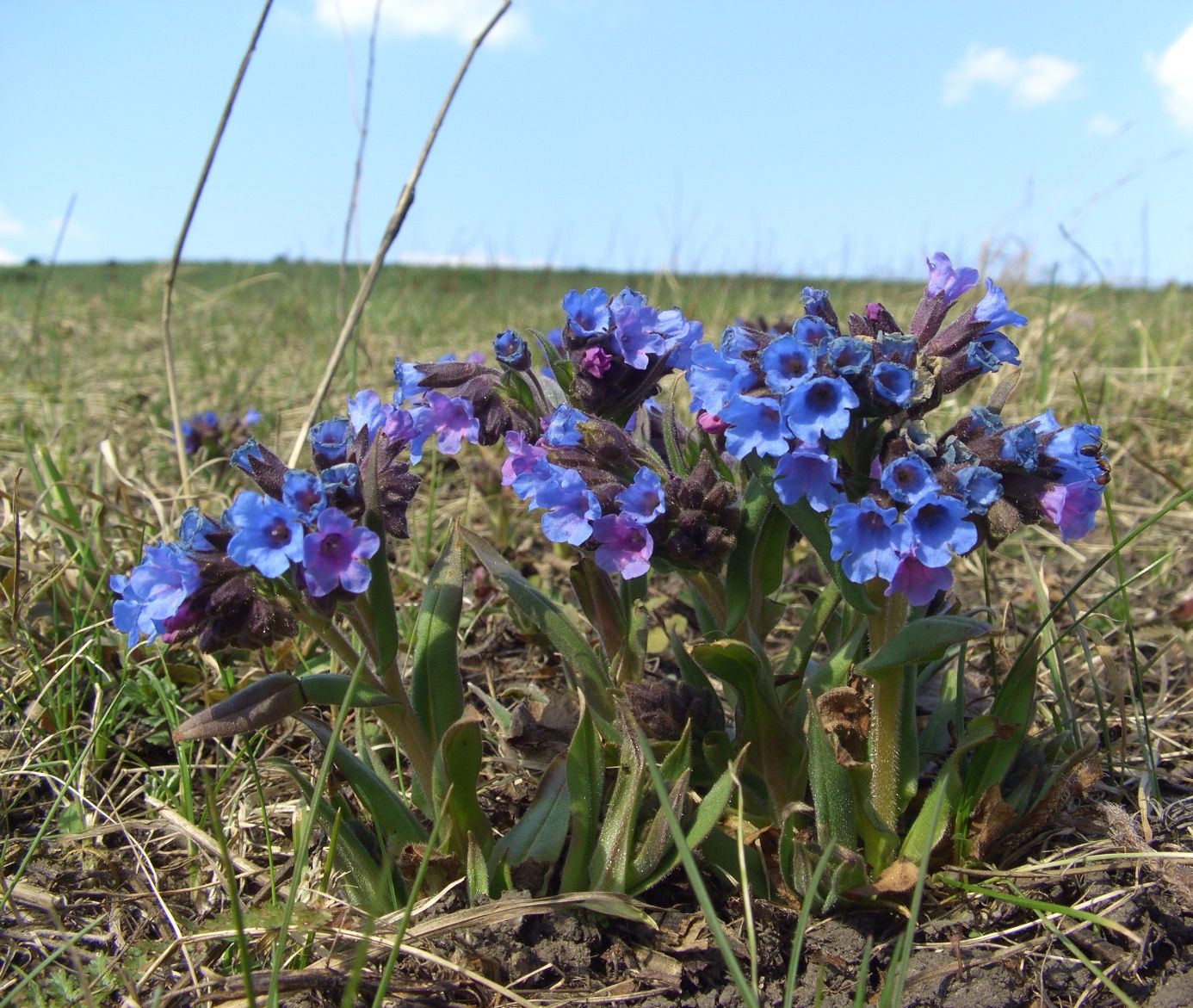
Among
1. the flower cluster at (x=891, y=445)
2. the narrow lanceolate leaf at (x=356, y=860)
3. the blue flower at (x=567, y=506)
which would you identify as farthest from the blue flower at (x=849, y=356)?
the narrow lanceolate leaf at (x=356, y=860)

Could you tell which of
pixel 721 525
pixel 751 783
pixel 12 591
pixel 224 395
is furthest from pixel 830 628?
pixel 224 395

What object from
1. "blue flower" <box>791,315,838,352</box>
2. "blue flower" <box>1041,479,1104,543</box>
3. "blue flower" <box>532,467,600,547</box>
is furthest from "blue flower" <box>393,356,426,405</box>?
"blue flower" <box>1041,479,1104,543</box>

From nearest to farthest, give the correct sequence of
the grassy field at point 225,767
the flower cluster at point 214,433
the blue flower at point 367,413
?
the grassy field at point 225,767, the blue flower at point 367,413, the flower cluster at point 214,433

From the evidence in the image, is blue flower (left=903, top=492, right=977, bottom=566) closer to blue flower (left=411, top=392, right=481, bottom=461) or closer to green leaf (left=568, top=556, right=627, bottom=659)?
green leaf (left=568, top=556, right=627, bottom=659)

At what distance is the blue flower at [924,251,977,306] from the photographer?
6.27ft

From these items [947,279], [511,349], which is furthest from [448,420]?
[947,279]

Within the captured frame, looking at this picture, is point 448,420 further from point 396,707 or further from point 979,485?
point 979,485

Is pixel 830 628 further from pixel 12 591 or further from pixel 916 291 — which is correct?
pixel 916 291

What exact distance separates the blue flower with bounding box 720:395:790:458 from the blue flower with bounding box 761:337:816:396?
1.3 inches

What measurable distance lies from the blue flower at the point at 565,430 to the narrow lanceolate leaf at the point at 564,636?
0.31m

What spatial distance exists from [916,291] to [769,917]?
704 centimetres

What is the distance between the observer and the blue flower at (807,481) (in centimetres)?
166

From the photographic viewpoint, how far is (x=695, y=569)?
195cm

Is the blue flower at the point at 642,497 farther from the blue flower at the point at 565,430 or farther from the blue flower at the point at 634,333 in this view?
the blue flower at the point at 634,333
